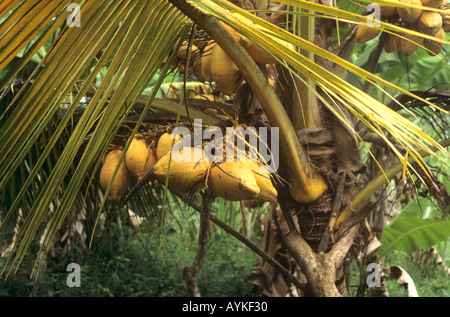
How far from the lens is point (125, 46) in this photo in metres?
0.84

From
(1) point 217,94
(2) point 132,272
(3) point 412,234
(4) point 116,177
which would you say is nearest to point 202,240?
(4) point 116,177

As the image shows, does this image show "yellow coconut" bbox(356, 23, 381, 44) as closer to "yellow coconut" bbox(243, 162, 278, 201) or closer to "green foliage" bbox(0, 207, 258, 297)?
"yellow coconut" bbox(243, 162, 278, 201)

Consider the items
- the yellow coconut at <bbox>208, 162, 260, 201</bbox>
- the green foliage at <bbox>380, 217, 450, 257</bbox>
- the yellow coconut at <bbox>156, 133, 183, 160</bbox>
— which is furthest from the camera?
the green foliage at <bbox>380, 217, 450, 257</bbox>

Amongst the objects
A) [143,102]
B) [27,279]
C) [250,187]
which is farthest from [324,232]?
[27,279]

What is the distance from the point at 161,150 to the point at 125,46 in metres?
0.71

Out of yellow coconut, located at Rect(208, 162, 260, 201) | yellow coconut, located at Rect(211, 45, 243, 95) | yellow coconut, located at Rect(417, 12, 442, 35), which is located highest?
yellow coconut, located at Rect(417, 12, 442, 35)

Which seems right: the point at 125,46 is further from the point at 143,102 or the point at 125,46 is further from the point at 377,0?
the point at 143,102

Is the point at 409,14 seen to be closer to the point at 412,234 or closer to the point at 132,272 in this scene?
the point at 412,234

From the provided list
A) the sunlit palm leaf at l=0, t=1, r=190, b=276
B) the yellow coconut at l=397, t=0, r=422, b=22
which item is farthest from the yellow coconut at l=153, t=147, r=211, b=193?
the yellow coconut at l=397, t=0, r=422, b=22

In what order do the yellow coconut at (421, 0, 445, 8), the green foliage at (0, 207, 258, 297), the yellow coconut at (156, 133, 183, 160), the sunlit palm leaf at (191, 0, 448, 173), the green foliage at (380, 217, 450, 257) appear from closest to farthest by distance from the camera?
the sunlit palm leaf at (191, 0, 448, 173) < the yellow coconut at (156, 133, 183, 160) < the yellow coconut at (421, 0, 445, 8) < the green foliage at (380, 217, 450, 257) < the green foliage at (0, 207, 258, 297)

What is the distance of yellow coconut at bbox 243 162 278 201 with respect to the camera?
53.5 inches

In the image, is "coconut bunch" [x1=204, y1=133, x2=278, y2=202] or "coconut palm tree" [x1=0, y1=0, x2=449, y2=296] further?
"coconut bunch" [x1=204, y1=133, x2=278, y2=202]

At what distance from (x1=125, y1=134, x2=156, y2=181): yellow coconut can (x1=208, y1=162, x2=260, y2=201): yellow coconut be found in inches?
12.0

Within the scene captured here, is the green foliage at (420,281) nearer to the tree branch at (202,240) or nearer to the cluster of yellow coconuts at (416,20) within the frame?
the tree branch at (202,240)
